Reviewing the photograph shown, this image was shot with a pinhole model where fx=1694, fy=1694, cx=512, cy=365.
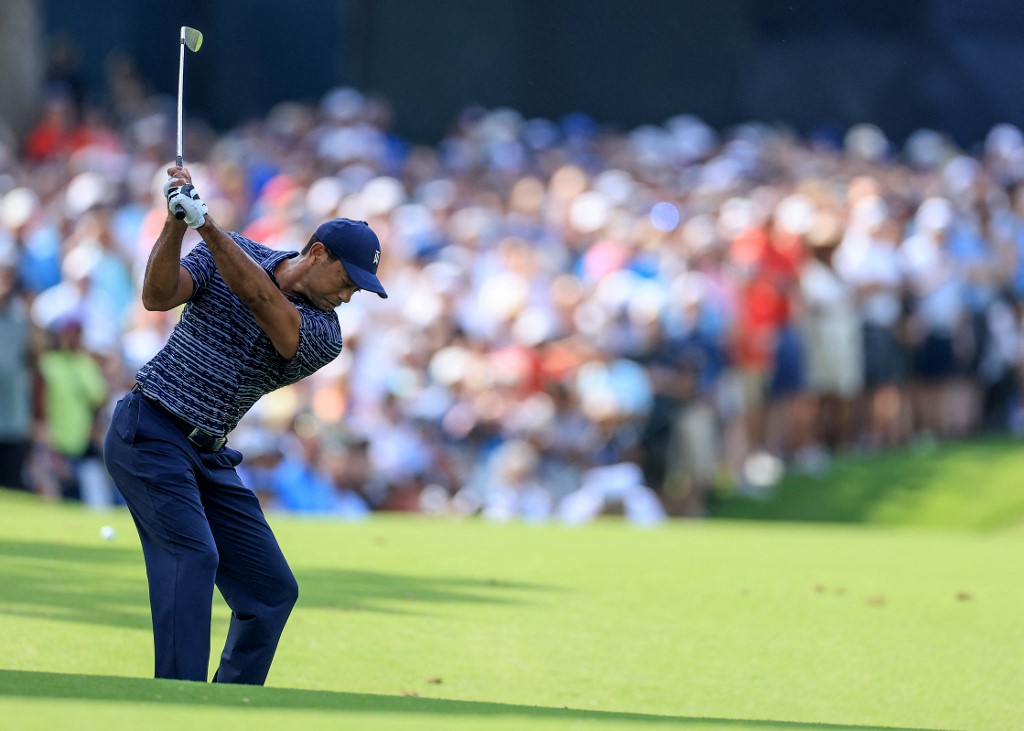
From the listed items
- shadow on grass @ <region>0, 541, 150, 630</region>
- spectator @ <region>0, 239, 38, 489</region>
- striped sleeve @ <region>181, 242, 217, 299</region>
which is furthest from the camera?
spectator @ <region>0, 239, 38, 489</region>

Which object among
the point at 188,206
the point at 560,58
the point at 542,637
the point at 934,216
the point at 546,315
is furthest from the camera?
A: the point at 560,58

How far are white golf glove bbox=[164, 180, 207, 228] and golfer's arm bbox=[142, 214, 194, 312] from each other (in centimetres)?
6

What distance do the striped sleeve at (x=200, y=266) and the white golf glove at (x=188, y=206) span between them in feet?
1.02

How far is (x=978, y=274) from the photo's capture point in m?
16.0

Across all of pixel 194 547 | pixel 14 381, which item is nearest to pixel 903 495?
pixel 14 381

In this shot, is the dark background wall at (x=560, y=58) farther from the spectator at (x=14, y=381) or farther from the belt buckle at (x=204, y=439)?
the belt buckle at (x=204, y=439)

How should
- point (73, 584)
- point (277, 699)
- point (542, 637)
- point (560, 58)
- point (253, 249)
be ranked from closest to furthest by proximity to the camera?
point (277, 699)
point (253, 249)
point (542, 637)
point (73, 584)
point (560, 58)

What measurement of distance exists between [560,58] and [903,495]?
30.1ft

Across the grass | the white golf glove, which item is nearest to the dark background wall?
the grass

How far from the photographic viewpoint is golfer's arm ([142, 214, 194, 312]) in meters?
5.57

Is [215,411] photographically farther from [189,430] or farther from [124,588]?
[124,588]

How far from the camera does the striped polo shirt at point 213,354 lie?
19.4 feet

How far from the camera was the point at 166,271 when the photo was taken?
5609 mm

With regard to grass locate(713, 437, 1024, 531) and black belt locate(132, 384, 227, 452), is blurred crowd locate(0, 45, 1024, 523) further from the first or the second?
black belt locate(132, 384, 227, 452)
